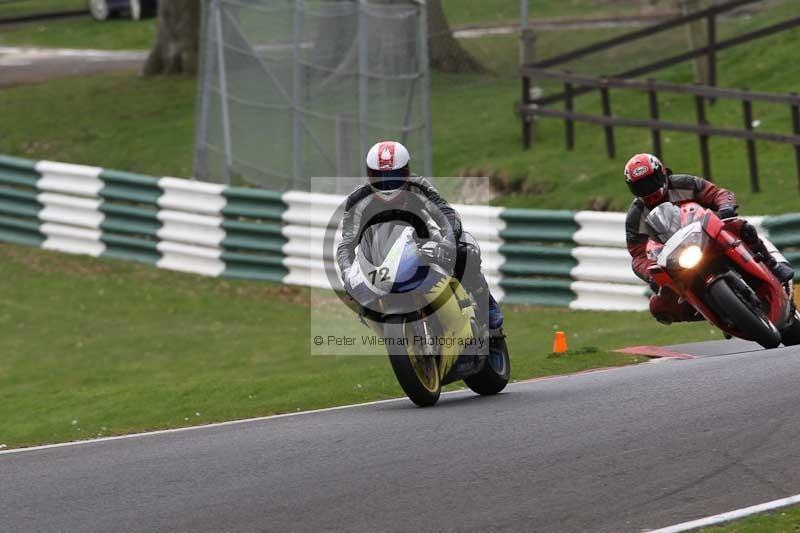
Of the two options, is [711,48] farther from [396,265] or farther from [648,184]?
[396,265]

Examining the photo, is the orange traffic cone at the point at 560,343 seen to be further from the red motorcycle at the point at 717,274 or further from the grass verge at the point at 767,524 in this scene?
the grass verge at the point at 767,524

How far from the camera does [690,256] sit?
10891 millimetres

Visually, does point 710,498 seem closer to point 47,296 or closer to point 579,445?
point 579,445

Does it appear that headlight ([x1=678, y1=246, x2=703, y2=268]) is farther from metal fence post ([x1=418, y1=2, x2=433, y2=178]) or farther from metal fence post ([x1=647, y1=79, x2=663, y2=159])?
metal fence post ([x1=647, y1=79, x2=663, y2=159])

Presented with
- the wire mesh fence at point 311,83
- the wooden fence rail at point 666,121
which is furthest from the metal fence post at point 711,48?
the wire mesh fence at point 311,83

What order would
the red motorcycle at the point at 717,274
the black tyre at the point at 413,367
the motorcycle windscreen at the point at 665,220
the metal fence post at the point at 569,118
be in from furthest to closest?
1. the metal fence post at the point at 569,118
2. the motorcycle windscreen at the point at 665,220
3. the red motorcycle at the point at 717,274
4. the black tyre at the point at 413,367

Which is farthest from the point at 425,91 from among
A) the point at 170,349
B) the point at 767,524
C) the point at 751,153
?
the point at 767,524

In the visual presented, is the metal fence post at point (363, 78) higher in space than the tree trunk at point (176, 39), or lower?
lower

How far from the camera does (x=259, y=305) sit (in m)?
18.1

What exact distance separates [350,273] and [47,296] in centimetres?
982

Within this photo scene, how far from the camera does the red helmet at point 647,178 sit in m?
11.5

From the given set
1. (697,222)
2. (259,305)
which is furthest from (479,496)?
(259,305)

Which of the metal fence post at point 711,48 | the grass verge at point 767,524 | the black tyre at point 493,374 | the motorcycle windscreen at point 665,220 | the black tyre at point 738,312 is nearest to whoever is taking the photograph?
the grass verge at point 767,524

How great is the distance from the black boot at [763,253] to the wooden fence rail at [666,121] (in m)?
6.60
